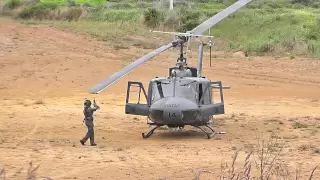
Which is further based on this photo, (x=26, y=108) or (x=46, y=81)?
(x=46, y=81)

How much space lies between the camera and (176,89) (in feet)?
49.5

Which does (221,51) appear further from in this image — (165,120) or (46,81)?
(165,120)

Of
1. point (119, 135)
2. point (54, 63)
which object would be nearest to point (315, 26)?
point (54, 63)

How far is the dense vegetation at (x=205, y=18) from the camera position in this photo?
119 ft

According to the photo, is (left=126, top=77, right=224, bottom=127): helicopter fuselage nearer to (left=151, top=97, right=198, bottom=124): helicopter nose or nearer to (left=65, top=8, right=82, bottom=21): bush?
(left=151, top=97, right=198, bottom=124): helicopter nose

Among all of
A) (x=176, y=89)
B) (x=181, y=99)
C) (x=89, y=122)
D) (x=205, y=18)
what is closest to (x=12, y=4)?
(x=205, y=18)

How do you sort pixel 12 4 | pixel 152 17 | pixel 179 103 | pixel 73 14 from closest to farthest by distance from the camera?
pixel 179 103
pixel 152 17
pixel 73 14
pixel 12 4

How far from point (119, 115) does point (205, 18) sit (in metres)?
23.0

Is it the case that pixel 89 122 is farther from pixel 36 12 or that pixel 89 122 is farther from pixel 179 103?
pixel 36 12

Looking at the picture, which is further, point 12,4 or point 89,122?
point 12,4

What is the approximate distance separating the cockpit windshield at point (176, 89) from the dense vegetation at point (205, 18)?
67.8 feet

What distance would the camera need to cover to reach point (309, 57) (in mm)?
33938

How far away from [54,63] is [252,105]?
11297 millimetres

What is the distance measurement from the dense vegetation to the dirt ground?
2.45 metres
